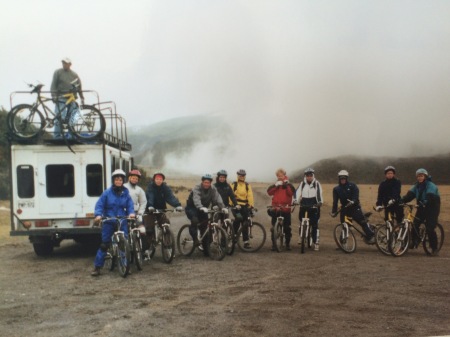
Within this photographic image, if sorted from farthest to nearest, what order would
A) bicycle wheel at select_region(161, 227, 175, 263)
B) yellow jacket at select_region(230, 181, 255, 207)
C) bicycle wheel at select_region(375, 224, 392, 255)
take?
yellow jacket at select_region(230, 181, 255, 207), bicycle wheel at select_region(375, 224, 392, 255), bicycle wheel at select_region(161, 227, 175, 263)

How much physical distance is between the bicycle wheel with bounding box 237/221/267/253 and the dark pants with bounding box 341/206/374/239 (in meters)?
2.03

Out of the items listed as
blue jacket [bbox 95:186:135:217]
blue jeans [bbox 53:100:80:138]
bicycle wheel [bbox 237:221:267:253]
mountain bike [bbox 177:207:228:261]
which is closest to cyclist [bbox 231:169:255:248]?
bicycle wheel [bbox 237:221:267:253]

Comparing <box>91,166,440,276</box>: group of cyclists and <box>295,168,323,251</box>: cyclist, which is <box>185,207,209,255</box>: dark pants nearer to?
<box>91,166,440,276</box>: group of cyclists

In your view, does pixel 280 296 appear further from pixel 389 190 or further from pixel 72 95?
pixel 72 95

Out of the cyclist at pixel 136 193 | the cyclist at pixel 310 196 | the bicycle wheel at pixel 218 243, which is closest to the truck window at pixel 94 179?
the cyclist at pixel 136 193

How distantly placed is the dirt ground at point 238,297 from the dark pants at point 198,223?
438 millimetres

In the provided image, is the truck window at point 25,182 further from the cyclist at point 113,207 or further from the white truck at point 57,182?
the cyclist at point 113,207

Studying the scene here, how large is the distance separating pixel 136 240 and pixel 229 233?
3.07m

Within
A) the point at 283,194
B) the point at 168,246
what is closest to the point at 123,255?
the point at 168,246

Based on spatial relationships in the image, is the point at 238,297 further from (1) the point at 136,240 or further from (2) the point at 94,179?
(2) the point at 94,179

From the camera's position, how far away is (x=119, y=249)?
11.2m

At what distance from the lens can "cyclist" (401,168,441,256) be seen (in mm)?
13508

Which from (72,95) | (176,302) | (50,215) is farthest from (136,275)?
(72,95)

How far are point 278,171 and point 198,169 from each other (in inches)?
4937
